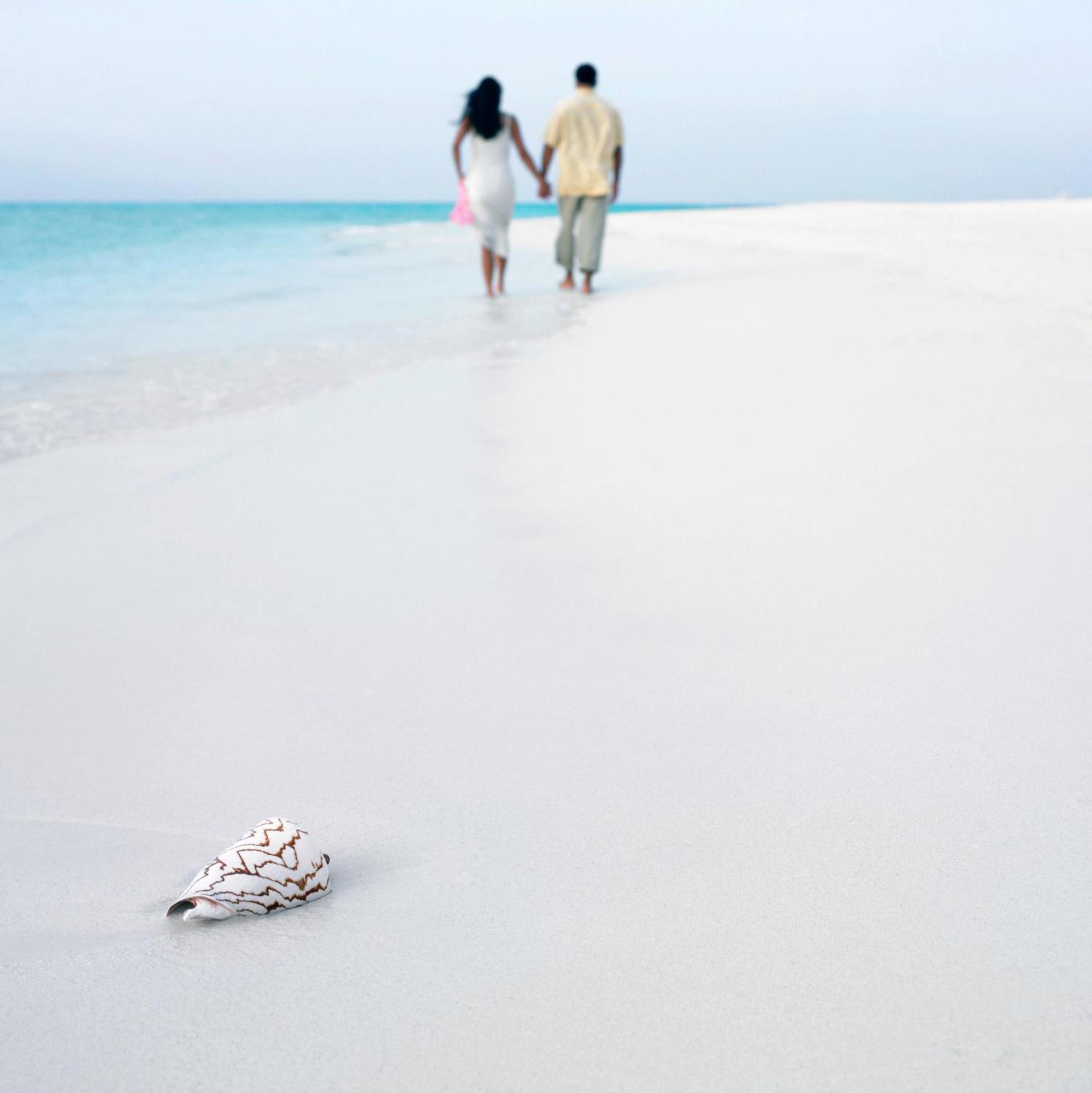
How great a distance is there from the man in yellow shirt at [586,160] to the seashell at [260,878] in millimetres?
7897

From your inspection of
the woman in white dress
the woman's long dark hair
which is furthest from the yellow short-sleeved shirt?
the woman's long dark hair

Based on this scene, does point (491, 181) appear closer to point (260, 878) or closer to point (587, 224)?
point (587, 224)

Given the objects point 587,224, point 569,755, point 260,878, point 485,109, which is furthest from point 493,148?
point 260,878

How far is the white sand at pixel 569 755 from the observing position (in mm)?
1192

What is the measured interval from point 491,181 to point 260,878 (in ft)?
27.1

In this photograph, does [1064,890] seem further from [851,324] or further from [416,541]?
[851,324]

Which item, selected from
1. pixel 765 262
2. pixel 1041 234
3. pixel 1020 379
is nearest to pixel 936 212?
pixel 1041 234

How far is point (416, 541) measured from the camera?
2.79 metres

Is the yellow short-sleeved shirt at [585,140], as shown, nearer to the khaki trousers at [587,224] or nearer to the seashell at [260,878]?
the khaki trousers at [587,224]

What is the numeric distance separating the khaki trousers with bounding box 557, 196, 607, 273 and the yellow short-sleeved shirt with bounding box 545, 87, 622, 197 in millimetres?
95

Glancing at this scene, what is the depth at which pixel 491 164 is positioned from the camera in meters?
8.89

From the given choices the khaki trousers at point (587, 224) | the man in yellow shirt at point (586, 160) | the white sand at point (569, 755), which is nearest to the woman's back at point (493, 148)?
the man in yellow shirt at point (586, 160)

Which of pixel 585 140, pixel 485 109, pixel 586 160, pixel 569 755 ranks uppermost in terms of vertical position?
pixel 485 109

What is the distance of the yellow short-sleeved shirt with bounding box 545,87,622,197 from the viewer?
29.6 ft
